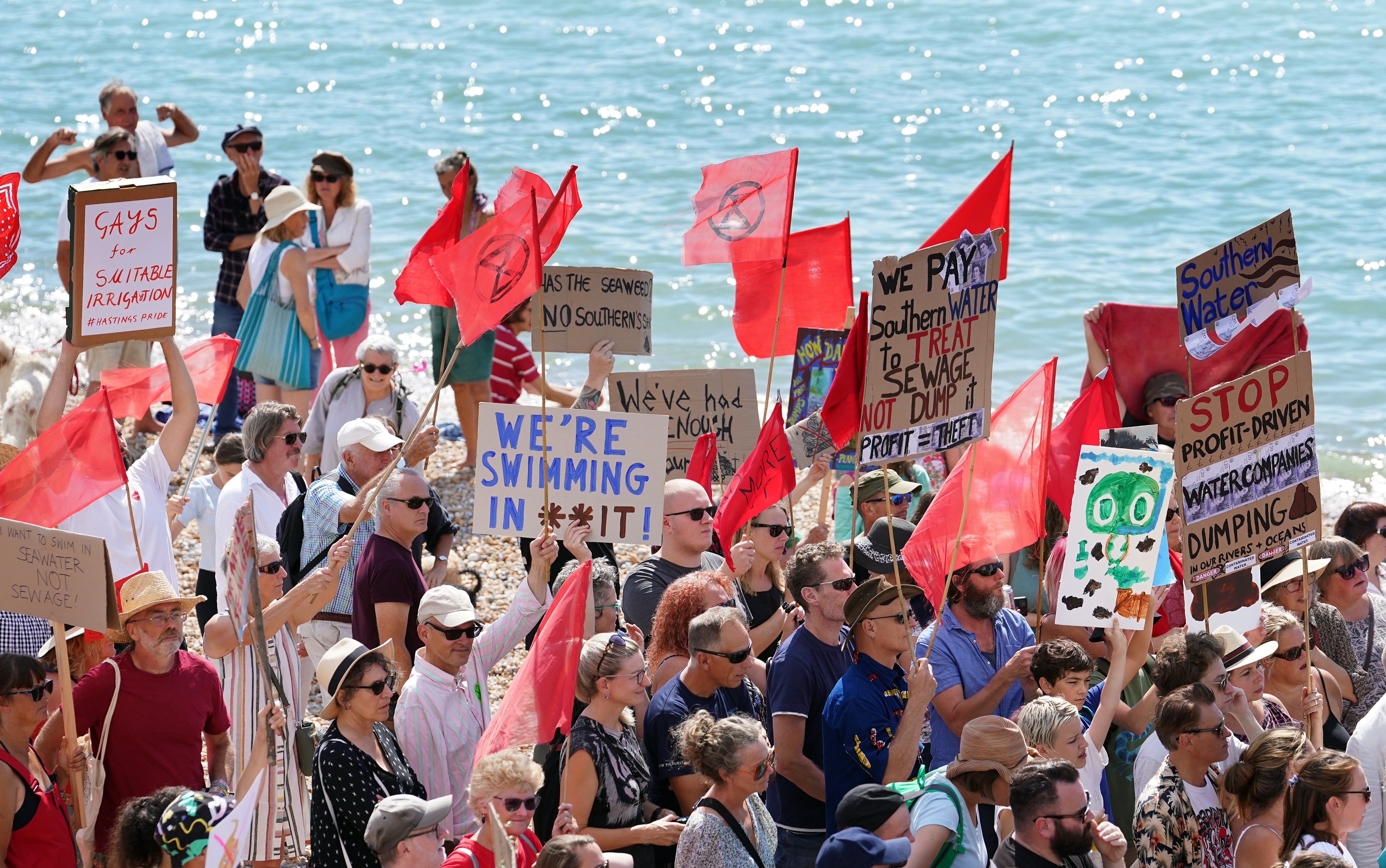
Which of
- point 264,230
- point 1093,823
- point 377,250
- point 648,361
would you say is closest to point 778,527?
point 1093,823

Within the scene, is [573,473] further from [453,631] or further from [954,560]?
[954,560]

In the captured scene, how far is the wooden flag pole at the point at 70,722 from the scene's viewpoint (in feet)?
18.0

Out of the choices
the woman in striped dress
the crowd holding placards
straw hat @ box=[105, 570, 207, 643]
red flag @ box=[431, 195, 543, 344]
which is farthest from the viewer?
red flag @ box=[431, 195, 543, 344]

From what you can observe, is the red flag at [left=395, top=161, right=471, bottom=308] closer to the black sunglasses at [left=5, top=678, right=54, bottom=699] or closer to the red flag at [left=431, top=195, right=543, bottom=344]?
the red flag at [left=431, top=195, right=543, bottom=344]

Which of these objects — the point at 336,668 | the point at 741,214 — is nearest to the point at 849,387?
the point at 741,214

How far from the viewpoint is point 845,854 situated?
15.9 feet

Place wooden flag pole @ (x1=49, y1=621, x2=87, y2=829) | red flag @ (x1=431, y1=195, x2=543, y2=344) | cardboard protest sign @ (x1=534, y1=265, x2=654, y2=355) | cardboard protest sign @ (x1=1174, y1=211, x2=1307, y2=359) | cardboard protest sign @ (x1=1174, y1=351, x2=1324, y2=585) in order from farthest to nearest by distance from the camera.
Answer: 1. cardboard protest sign @ (x1=534, y1=265, x2=654, y2=355)
2. cardboard protest sign @ (x1=1174, y1=211, x2=1307, y2=359)
3. red flag @ (x1=431, y1=195, x2=543, y2=344)
4. cardboard protest sign @ (x1=1174, y1=351, x2=1324, y2=585)
5. wooden flag pole @ (x1=49, y1=621, x2=87, y2=829)

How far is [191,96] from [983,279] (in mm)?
26290

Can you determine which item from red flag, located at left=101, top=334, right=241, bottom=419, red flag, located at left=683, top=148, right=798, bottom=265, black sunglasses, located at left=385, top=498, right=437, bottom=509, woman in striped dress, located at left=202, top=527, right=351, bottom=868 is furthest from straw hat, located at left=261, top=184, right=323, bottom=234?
woman in striped dress, located at left=202, top=527, right=351, bottom=868

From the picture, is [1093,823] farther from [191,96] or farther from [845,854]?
[191,96]

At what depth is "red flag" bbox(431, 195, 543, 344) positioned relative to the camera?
22.9 feet

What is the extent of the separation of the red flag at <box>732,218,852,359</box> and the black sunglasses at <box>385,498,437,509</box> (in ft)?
8.54

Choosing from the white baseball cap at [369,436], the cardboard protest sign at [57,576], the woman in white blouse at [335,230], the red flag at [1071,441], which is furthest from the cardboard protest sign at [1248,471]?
the woman in white blouse at [335,230]

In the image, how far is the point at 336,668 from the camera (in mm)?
5629
